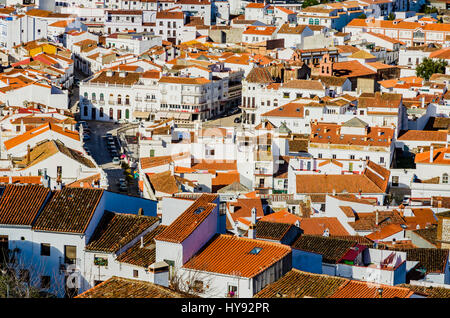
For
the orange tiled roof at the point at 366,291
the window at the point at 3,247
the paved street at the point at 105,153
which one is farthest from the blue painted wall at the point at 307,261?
the paved street at the point at 105,153

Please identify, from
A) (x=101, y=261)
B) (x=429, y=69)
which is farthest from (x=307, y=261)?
(x=429, y=69)

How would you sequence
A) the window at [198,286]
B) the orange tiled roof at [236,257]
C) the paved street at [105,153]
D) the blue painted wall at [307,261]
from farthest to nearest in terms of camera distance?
1. the paved street at [105,153]
2. the blue painted wall at [307,261]
3. the orange tiled roof at [236,257]
4. the window at [198,286]

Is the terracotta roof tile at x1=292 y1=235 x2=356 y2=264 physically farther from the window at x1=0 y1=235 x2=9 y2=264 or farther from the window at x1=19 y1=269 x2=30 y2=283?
the window at x1=0 y1=235 x2=9 y2=264

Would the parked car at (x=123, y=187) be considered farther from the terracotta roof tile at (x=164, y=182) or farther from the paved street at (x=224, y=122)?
the paved street at (x=224, y=122)

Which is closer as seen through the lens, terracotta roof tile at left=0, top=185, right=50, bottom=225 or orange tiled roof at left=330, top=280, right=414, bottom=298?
orange tiled roof at left=330, top=280, right=414, bottom=298

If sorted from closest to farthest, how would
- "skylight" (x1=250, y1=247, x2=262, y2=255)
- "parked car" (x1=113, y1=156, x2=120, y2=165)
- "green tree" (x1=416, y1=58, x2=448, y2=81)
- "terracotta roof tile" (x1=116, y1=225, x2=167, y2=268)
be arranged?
1. "skylight" (x1=250, y1=247, x2=262, y2=255)
2. "terracotta roof tile" (x1=116, y1=225, x2=167, y2=268)
3. "parked car" (x1=113, y1=156, x2=120, y2=165)
4. "green tree" (x1=416, y1=58, x2=448, y2=81)

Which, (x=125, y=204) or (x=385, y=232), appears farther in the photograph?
(x=385, y=232)

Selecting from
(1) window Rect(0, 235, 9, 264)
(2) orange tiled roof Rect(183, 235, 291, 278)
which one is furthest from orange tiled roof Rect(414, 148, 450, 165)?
(1) window Rect(0, 235, 9, 264)

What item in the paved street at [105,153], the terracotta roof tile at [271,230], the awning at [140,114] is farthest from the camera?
the awning at [140,114]

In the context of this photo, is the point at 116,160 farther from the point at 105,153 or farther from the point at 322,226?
the point at 322,226
